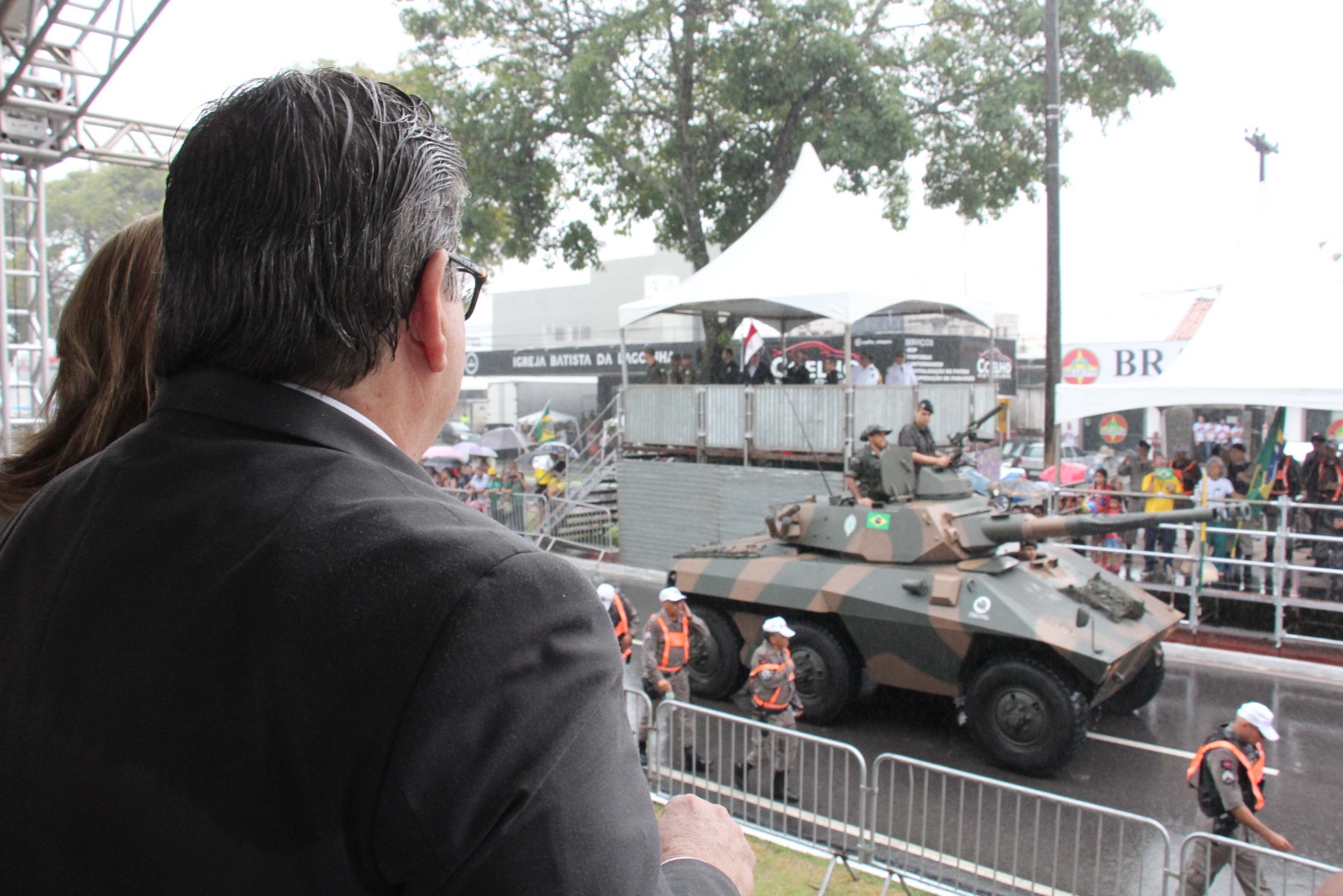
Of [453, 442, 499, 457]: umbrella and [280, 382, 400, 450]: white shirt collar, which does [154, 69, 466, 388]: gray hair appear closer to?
[280, 382, 400, 450]: white shirt collar

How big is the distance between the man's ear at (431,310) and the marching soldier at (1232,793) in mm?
5698

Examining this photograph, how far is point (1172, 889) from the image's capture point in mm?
5980

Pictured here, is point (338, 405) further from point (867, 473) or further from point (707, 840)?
point (867, 473)

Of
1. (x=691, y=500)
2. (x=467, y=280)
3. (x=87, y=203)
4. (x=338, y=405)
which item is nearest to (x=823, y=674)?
(x=691, y=500)

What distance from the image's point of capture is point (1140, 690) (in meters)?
9.20

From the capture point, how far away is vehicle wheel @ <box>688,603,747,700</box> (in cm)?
963

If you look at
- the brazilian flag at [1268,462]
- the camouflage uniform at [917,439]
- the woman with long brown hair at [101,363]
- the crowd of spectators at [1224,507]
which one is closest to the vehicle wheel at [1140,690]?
the crowd of spectators at [1224,507]

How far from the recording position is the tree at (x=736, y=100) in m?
17.0

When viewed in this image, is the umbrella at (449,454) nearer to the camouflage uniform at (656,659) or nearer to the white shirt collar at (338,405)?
the camouflage uniform at (656,659)

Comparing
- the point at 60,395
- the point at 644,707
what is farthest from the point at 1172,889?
the point at 60,395

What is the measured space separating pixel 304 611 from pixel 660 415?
608 inches

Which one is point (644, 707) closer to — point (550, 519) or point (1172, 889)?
point (1172, 889)

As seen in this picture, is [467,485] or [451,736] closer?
[451,736]

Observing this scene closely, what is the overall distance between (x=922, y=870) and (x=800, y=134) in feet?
48.0
